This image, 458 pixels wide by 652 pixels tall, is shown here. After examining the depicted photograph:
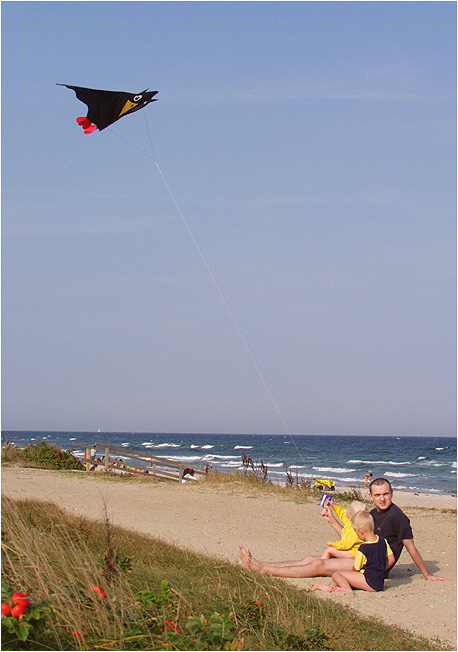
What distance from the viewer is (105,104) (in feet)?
26.7

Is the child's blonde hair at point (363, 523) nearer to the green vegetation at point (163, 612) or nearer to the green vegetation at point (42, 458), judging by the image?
the green vegetation at point (163, 612)

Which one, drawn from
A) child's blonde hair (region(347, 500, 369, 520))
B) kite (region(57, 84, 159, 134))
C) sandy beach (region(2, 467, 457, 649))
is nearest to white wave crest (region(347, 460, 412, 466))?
sandy beach (region(2, 467, 457, 649))

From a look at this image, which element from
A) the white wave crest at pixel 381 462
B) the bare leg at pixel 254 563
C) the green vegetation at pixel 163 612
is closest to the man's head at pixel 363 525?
the bare leg at pixel 254 563

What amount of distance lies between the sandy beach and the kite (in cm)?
466

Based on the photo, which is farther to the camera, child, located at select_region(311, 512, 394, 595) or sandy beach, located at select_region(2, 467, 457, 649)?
child, located at select_region(311, 512, 394, 595)

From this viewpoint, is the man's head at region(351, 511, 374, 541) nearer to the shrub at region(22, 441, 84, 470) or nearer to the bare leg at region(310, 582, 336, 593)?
the bare leg at region(310, 582, 336, 593)

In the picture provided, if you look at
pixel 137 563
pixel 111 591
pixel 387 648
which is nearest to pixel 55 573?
pixel 111 591

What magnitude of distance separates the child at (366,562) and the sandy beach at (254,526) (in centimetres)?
15

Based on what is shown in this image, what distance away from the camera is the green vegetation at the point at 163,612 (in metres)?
4.07

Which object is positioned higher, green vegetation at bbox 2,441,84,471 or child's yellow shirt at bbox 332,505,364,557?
child's yellow shirt at bbox 332,505,364,557

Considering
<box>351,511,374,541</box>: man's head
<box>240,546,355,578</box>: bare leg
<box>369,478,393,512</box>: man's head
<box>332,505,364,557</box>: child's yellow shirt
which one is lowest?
<box>240,546,355,578</box>: bare leg

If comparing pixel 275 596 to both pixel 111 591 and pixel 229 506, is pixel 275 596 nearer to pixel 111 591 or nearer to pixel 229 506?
pixel 111 591

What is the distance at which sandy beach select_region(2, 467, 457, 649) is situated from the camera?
6.53 metres

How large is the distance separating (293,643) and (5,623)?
199 centimetres
